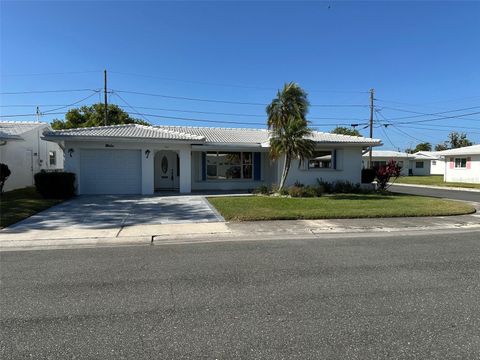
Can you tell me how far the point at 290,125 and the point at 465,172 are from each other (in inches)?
971

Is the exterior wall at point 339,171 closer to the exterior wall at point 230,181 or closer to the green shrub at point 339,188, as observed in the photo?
the green shrub at point 339,188

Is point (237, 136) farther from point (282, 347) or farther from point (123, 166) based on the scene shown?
point (282, 347)

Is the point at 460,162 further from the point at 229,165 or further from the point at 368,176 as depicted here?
the point at 229,165

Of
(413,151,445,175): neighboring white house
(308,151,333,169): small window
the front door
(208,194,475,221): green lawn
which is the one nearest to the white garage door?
the front door

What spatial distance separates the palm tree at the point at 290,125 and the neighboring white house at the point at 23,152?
42.3 feet

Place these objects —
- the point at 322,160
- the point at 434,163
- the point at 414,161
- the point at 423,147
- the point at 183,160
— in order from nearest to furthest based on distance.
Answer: the point at 183,160
the point at 322,160
the point at 414,161
the point at 434,163
the point at 423,147

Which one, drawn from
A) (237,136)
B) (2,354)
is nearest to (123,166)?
(237,136)

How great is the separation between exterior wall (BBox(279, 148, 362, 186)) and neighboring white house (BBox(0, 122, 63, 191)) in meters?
14.7

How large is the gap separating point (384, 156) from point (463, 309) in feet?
180

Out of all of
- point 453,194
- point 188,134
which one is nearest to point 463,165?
point 453,194

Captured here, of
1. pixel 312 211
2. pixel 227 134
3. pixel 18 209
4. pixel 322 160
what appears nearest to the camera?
pixel 312 211

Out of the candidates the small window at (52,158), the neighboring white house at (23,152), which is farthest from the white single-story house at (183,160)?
the small window at (52,158)

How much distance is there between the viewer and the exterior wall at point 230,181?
2027cm

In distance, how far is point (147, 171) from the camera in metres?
17.7
